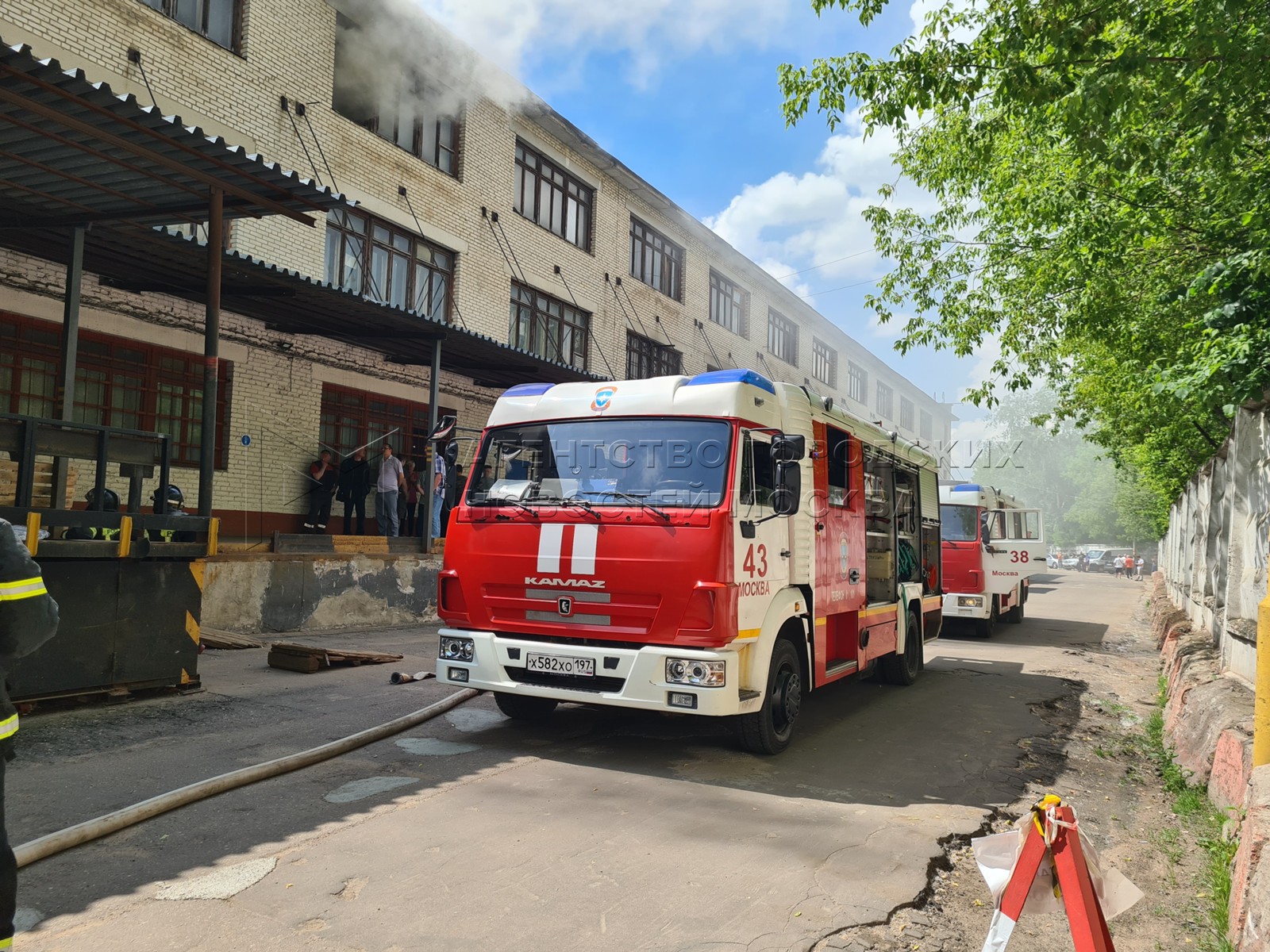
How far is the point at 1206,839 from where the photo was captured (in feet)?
16.7

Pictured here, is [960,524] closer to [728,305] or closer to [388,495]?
[388,495]

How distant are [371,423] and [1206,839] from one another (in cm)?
1495

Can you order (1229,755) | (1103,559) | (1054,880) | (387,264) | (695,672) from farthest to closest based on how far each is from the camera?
(1103,559)
(387,264)
(695,672)
(1229,755)
(1054,880)

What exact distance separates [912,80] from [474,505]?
4605 mm

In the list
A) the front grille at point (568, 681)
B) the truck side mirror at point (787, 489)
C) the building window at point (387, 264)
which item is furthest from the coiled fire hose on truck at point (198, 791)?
the building window at point (387, 264)

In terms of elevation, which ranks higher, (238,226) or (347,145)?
(347,145)

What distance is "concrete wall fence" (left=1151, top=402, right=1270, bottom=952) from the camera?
3.43 meters

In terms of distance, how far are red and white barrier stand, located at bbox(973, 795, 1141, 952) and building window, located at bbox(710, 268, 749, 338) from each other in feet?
97.4

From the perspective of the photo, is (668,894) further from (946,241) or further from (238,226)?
(946,241)

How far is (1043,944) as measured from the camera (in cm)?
381

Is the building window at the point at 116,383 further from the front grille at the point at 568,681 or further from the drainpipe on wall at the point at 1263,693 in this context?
the drainpipe on wall at the point at 1263,693

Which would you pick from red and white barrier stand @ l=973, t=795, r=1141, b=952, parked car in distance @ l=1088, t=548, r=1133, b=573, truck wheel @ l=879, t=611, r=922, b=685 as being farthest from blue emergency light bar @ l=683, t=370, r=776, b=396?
parked car in distance @ l=1088, t=548, r=1133, b=573

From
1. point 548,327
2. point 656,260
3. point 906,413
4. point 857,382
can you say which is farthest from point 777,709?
point 906,413

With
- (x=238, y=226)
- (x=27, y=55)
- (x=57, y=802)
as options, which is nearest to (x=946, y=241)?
(x=238, y=226)
